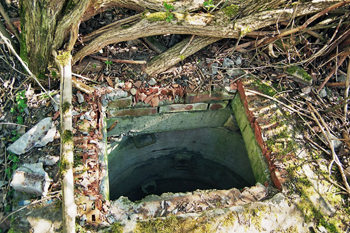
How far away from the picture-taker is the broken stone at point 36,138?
2035 millimetres

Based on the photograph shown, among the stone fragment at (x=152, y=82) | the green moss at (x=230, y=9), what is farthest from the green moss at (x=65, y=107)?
the green moss at (x=230, y=9)

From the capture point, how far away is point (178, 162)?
4031 millimetres

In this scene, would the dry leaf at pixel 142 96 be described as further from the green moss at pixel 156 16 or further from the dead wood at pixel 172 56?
the green moss at pixel 156 16

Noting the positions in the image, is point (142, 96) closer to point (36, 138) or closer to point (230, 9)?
point (36, 138)

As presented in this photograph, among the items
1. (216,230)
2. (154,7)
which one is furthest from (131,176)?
(154,7)

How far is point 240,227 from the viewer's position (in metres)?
1.86

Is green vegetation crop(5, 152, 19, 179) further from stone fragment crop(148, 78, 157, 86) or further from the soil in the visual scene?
stone fragment crop(148, 78, 157, 86)

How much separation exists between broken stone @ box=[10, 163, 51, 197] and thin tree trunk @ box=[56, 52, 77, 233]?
0.26m

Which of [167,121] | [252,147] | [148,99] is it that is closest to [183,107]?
[167,121]

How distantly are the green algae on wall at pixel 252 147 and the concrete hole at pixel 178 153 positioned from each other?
0.04 feet

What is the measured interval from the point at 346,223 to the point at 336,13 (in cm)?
196

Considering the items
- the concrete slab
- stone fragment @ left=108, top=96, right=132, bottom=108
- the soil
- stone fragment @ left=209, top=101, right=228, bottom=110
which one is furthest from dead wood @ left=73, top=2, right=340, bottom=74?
the concrete slab

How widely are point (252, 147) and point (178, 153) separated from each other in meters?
1.62

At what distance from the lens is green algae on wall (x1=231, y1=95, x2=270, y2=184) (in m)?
2.30
